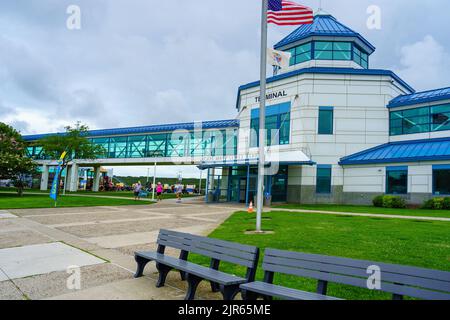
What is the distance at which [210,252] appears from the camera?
549 centimetres

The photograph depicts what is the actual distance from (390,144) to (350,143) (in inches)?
127

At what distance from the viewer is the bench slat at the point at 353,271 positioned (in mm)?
3506

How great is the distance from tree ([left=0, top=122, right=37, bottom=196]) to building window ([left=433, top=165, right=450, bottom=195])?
36.9 metres

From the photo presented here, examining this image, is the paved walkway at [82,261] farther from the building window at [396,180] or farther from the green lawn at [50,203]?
the building window at [396,180]

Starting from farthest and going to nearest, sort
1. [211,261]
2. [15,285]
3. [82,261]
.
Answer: [82,261], [15,285], [211,261]

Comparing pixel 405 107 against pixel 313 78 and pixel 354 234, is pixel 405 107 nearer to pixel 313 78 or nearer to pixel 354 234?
pixel 313 78

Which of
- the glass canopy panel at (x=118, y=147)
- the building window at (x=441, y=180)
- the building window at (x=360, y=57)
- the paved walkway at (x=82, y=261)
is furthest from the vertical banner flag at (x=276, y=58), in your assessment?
the glass canopy panel at (x=118, y=147)

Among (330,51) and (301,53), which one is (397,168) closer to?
(330,51)

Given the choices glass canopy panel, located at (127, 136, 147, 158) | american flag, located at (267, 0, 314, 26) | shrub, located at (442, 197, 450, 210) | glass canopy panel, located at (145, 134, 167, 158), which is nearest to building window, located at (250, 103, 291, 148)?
shrub, located at (442, 197, 450, 210)

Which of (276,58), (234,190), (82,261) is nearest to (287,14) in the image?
(276,58)

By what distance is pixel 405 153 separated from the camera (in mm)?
25672

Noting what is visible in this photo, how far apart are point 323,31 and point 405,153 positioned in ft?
46.8

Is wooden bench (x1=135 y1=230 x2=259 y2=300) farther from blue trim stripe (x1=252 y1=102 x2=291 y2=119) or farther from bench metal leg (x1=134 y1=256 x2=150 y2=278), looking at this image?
blue trim stripe (x1=252 y1=102 x2=291 y2=119)
